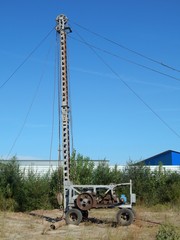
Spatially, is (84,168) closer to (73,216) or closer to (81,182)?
(81,182)

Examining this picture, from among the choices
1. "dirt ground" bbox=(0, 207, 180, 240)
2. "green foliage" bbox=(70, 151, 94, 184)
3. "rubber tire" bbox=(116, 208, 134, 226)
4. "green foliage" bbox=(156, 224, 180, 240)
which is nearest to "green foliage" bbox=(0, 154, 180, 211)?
"green foliage" bbox=(70, 151, 94, 184)

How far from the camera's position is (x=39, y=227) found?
58.8 ft

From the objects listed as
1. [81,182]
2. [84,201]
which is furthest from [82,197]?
[81,182]

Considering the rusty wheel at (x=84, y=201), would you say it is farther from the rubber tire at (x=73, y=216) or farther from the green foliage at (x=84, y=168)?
the green foliage at (x=84, y=168)

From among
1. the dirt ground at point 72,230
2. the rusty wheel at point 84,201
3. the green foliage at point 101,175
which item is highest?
the green foliage at point 101,175

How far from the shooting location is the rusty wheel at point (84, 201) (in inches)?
711

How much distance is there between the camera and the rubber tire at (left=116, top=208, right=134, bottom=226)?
57.2 feet

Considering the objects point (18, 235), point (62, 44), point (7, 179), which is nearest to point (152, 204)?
point (7, 179)

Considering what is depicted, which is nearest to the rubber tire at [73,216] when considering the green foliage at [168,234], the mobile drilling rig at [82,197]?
the mobile drilling rig at [82,197]

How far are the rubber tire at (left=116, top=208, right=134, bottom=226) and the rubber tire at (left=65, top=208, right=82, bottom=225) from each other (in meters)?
1.63

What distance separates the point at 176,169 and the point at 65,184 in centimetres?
1641

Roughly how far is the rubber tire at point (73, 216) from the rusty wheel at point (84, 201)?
0.80 feet

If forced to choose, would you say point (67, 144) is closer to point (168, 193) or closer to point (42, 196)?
point (42, 196)

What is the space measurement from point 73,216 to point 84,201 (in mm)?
782
